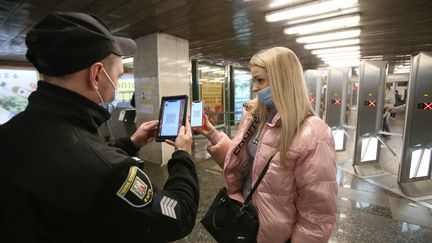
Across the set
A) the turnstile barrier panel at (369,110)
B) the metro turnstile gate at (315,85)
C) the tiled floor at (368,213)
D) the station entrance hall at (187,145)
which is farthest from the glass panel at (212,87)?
the turnstile barrier panel at (369,110)

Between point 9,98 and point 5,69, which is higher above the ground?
point 5,69

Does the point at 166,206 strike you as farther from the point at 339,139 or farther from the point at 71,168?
the point at 339,139

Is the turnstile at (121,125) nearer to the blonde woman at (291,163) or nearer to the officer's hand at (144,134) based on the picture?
the officer's hand at (144,134)

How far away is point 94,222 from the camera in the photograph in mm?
590

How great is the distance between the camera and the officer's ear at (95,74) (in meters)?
0.71

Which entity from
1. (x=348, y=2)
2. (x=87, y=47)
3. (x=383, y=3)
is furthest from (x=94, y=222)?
(x=383, y=3)

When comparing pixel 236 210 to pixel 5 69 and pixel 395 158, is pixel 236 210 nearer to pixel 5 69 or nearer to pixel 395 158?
pixel 395 158

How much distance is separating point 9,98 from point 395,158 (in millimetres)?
Answer: 10147

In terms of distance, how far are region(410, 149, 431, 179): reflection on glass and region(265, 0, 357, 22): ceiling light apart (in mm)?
2500

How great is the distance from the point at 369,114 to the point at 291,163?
452cm

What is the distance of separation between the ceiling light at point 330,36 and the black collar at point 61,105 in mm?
4792

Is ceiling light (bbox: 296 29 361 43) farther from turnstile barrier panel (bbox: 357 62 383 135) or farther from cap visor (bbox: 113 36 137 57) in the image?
cap visor (bbox: 113 36 137 57)

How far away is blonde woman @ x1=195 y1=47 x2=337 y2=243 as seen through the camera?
3.48 ft

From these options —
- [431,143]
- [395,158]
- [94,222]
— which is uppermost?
[94,222]
